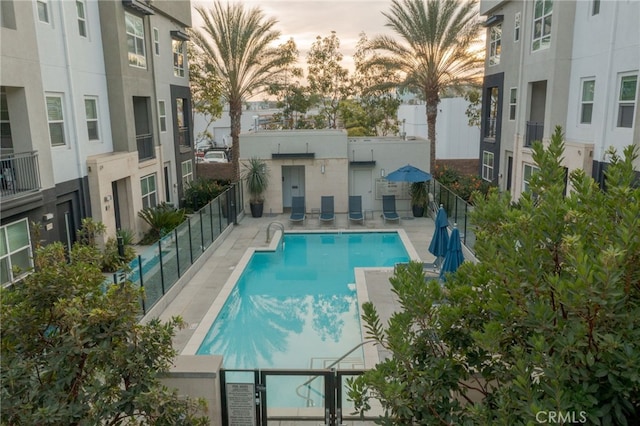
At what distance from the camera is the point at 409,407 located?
4.01 meters

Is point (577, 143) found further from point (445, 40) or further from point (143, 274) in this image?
point (143, 274)

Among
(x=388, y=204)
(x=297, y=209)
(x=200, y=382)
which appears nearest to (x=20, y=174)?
(x=200, y=382)

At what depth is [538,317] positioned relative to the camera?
130 inches

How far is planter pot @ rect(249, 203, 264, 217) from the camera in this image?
2234cm

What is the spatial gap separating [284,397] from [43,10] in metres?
12.9

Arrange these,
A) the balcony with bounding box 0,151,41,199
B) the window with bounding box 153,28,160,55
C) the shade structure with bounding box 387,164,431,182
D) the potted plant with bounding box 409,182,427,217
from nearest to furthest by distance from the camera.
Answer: the balcony with bounding box 0,151,41,199
the shade structure with bounding box 387,164,431,182
the window with bounding box 153,28,160,55
the potted plant with bounding box 409,182,427,217

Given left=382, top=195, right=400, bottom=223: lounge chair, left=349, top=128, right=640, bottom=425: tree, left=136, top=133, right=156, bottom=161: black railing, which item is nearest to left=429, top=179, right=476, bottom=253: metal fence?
left=382, top=195, right=400, bottom=223: lounge chair

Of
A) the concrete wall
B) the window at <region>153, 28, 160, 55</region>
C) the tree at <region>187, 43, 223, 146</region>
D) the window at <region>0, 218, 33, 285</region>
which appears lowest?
the concrete wall

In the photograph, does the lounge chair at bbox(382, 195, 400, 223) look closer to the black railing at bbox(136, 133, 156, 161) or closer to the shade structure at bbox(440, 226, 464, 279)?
the shade structure at bbox(440, 226, 464, 279)

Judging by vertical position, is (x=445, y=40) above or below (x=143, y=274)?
above

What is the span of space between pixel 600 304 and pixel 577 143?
14.0 meters

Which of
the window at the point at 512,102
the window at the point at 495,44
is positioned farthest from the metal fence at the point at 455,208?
the window at the point at 495,44

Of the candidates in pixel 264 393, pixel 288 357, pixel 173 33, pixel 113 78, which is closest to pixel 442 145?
pixel 173 33

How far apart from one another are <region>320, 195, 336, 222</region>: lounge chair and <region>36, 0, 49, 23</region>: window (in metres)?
12.3
